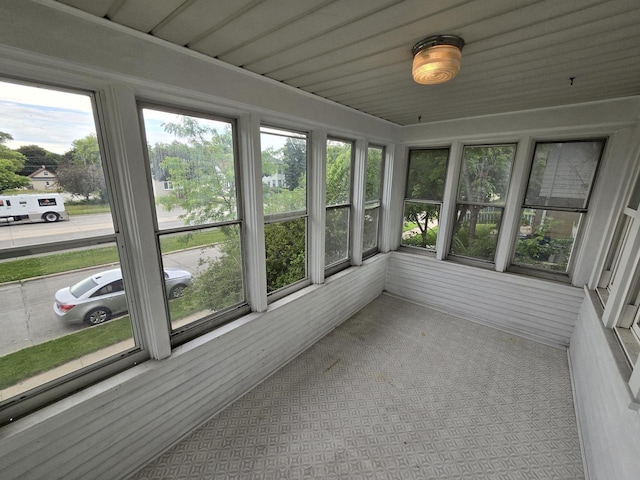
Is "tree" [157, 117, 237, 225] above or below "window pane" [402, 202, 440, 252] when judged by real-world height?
above

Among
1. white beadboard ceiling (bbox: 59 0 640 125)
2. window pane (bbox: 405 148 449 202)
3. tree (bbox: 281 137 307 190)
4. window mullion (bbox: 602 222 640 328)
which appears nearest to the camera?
white beadboard ceiling (bbox: 59 0 640 125)

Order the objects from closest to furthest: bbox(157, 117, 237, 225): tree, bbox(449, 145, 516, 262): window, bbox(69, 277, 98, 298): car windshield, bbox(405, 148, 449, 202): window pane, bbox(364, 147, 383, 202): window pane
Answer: bbox(69, 277, 98, 298): car windshield < bbox(157, 117, 237, 225): tree < bbox(449, 145, 516, 262): window < bbox(364, 147, 383, 202): window pane < bbox(405, 148, 449, 202): window pane

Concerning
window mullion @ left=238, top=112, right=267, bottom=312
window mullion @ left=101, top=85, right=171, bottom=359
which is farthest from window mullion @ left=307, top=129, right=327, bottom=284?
window mullion @ left=101, top=85, right=171, bottom=359

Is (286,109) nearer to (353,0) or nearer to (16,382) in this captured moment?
(353,0)

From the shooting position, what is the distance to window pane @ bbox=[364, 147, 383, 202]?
3.26m

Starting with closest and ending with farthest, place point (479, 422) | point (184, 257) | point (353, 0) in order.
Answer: point (353, 0) → point (184, 257) → point (479, 422)

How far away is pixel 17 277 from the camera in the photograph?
1153 millimetres

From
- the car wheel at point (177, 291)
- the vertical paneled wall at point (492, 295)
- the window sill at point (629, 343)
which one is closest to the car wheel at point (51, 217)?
the car wheel at point (177, 291)

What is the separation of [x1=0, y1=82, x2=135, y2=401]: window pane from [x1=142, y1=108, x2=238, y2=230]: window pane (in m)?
0.27

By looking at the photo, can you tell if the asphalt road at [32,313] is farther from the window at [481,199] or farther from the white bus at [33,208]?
the window at [481,199]

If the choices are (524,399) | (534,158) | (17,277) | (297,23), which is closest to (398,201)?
(534,158)

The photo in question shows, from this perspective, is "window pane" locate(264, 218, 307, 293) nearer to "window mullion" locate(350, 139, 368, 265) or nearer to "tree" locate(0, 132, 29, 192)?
"window mullion" locate(350, 139, 368, 265)

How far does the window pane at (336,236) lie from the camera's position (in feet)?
9.52

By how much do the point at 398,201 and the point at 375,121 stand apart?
1216 mm
